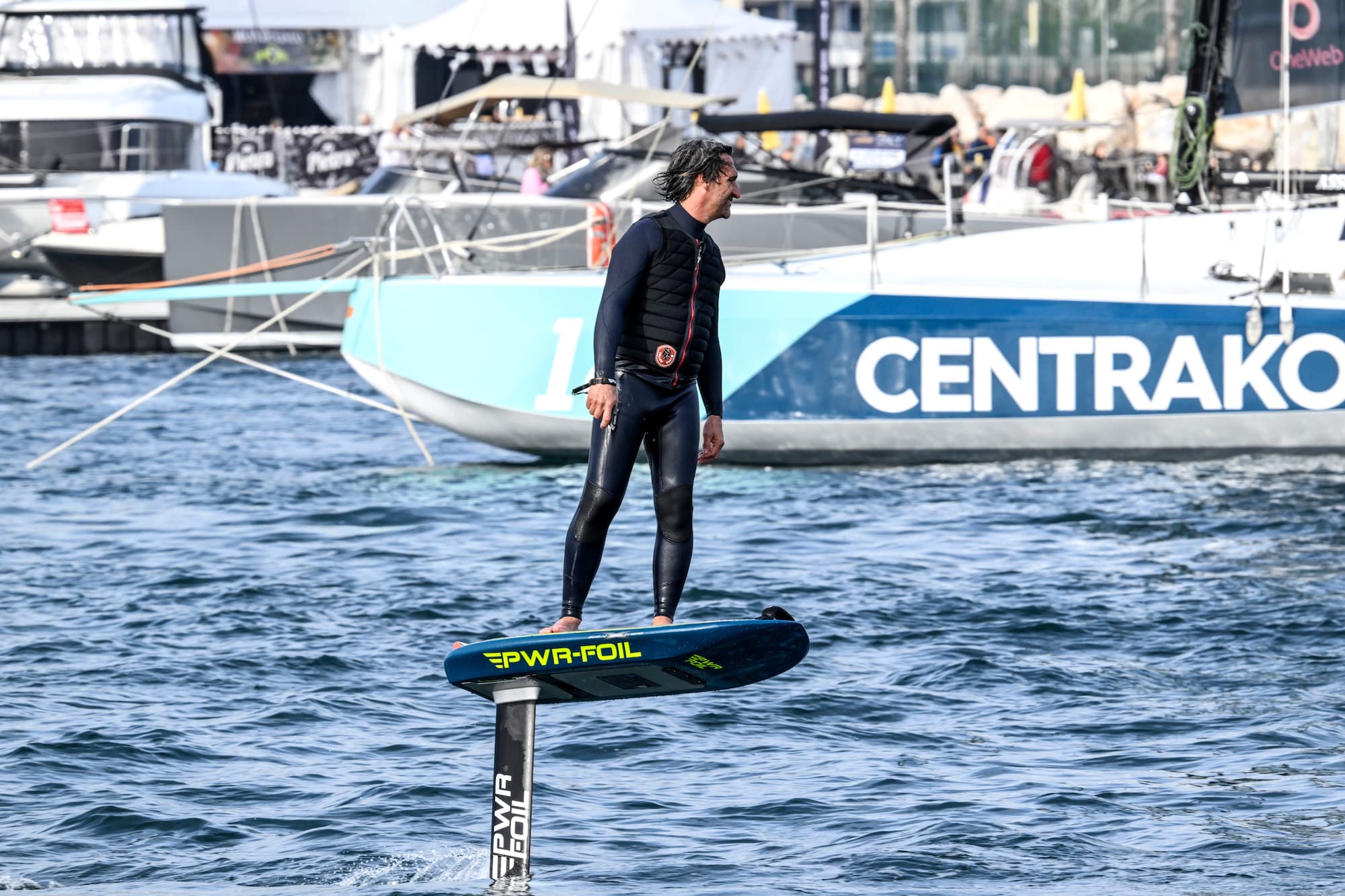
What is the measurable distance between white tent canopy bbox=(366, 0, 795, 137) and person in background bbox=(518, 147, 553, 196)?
551 centimetres

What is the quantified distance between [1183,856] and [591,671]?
82.4 inches

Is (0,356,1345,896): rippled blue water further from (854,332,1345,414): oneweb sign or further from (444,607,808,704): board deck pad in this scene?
(444,607,808,704): board deck pad

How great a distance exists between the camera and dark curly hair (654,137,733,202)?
6.15 m

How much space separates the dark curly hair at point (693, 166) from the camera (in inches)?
242

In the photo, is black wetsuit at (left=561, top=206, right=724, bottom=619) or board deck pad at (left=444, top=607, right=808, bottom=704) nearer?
board deck pad at (left=444, top=607, right=808, bottom=704)

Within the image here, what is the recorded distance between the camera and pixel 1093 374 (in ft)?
44.2

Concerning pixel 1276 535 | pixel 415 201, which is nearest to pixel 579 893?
pixel 1276 535

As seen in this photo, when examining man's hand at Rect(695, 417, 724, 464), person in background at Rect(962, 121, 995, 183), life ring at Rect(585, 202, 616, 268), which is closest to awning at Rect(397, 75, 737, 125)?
life ring at Rect(585, 202, 616, 268)

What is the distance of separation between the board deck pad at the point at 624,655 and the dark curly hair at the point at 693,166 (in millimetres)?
1323

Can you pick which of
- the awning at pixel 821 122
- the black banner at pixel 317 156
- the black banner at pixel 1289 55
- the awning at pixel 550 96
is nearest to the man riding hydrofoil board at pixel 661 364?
the black banner at pixel 1289 55

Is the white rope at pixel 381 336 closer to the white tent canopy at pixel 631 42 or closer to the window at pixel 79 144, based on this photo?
the window at pixel 79 144

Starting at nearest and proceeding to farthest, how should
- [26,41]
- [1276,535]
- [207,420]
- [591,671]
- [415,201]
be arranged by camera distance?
[591,671]
[1276,535]
[207,420]
[415,201]
[26,41]

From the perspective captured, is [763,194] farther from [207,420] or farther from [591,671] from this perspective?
[591,671]

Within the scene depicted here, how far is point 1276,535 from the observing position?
1157cm
